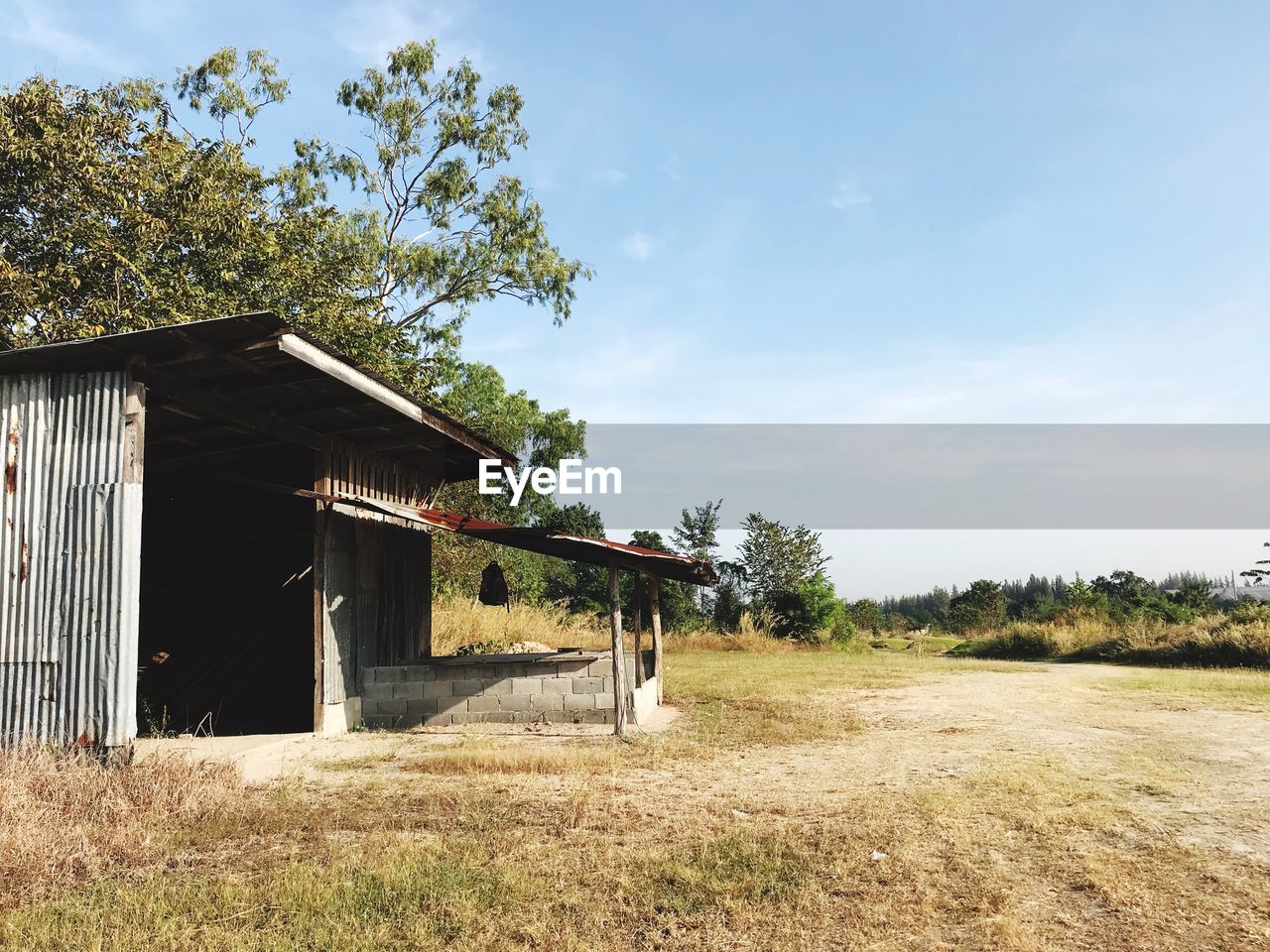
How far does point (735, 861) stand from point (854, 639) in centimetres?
2463

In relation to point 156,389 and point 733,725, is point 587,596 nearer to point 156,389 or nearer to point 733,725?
point 733,725

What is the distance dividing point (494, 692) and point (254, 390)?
13.8 ft

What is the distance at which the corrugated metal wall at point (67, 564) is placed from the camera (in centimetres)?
749

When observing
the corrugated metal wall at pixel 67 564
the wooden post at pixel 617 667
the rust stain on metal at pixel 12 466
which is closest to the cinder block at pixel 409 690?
the wooden post at pixel 617 667

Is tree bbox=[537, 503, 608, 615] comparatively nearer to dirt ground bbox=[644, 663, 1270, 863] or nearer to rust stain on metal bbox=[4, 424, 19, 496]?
dirt ground bbox=[644, 663, 1270, 863]

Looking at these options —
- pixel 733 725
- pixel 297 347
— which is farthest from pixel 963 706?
pixel 297 347

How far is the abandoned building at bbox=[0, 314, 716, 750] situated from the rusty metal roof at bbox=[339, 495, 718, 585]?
0.13 feet

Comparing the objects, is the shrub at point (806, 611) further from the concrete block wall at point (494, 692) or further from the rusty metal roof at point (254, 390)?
the concrete block wall at point (494, 692)

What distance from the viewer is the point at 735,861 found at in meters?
5.27

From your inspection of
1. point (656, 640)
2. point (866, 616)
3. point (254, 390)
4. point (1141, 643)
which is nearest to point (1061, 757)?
point (656, 640)

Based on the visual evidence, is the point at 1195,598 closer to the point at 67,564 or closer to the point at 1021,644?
the point at 1021,644

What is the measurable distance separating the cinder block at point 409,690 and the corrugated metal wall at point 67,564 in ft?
12.3

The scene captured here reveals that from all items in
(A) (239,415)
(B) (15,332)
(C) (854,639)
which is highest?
(B) (15,332)

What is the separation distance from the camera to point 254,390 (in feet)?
31.4
